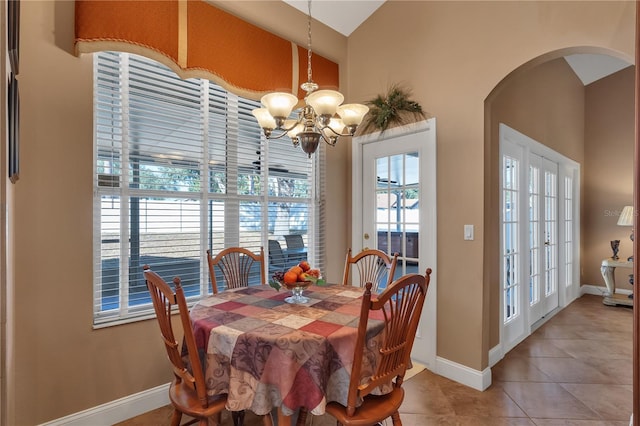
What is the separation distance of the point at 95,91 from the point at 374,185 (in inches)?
94.8

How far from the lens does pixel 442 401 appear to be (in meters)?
2.29

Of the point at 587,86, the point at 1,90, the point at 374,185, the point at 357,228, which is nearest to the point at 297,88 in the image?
the point at 374,185

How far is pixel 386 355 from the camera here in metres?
1.42

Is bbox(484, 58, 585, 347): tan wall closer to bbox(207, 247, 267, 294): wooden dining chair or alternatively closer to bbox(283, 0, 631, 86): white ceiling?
bbox(283, 0, 631, 86): white ceiling

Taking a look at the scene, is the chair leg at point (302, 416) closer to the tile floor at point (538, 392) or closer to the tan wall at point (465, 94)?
the tile floor at point (538, 392)

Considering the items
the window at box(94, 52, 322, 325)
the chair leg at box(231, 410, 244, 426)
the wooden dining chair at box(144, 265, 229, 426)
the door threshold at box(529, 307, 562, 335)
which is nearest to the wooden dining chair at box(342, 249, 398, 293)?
the window at box(94, 52, 322, 325)

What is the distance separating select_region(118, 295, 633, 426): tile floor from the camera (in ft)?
6.83

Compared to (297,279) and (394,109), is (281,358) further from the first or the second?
(394,109)

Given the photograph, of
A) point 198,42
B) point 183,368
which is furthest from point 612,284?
point 198,42

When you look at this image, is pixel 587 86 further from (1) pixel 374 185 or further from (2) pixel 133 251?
(2) pixel 133 251

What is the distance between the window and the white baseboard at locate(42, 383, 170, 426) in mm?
523

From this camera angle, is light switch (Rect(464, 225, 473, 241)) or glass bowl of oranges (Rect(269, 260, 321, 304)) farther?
light switch (Rect(464, 225, 473, 241))

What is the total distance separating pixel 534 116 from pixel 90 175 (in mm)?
4139

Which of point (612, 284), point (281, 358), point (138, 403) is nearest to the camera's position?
point (281, 358)
